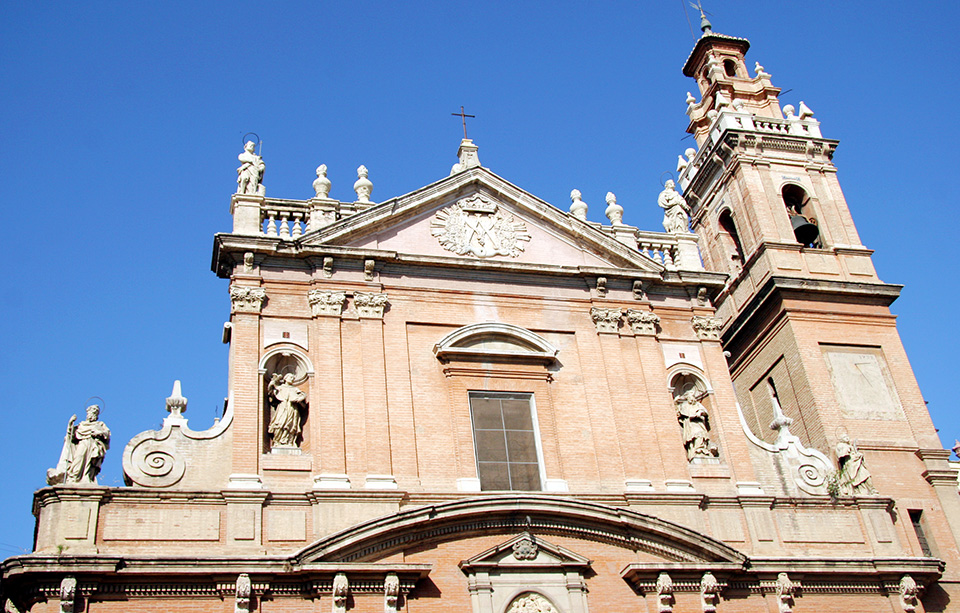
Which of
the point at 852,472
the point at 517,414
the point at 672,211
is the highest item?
the point at 672,211

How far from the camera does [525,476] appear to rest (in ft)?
54.6

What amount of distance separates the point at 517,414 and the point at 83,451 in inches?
257

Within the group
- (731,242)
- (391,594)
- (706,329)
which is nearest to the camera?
(391,594)

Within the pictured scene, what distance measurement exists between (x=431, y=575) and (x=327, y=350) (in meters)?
3.95

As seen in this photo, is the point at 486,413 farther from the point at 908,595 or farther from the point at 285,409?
the point at 908,595

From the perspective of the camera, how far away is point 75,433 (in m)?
14.5

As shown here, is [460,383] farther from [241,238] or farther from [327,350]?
[241,238]

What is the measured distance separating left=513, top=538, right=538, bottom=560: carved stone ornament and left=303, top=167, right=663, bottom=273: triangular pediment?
17.2 ft

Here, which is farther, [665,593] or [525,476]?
[525,476]

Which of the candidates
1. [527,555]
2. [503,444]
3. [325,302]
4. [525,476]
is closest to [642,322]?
[503,444]

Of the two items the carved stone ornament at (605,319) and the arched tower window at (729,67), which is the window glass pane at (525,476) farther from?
the arched tower window at (729,67)

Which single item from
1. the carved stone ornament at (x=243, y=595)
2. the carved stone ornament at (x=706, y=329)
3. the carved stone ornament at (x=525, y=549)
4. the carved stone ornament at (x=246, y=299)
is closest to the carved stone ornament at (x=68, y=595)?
the carved stone ornament at (x=243, y=595)

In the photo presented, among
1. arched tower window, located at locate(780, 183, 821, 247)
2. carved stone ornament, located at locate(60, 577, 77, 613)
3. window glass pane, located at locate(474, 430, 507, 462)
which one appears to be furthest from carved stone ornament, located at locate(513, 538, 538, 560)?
arched tower window, located at locate(780, 183, 821, 247)

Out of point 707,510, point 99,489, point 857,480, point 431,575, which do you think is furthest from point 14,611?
point 857,480
